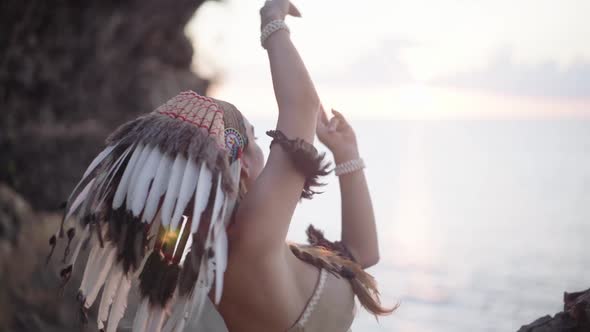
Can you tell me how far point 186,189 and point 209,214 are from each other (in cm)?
9

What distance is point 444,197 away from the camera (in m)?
15.7

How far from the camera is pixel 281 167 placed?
1.87 m

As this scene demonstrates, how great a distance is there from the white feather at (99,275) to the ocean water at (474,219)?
696mm

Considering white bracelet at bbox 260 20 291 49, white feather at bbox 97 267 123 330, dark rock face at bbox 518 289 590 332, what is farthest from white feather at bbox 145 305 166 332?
dark rock face at bbox 518 289 590 332

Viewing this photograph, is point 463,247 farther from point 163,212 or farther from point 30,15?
point 163,212

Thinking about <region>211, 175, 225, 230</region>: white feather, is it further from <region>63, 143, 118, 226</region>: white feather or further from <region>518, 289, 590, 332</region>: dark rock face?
<region>518, 289, 590, 332</region>: dark rock face

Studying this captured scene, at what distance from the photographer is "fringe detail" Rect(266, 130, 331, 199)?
186 cm

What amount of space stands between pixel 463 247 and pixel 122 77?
7.17 meters

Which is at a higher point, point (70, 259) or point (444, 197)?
point (444, 197)

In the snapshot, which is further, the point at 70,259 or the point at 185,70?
the point at 185,70

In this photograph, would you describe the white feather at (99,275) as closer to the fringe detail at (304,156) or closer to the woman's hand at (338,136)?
the fringe detail at (304,156)

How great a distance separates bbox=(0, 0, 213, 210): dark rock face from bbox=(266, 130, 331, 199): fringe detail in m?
3.58

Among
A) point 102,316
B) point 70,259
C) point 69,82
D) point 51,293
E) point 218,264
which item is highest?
point 69,82

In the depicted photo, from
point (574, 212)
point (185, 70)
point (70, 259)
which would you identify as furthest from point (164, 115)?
point (574, 212)
